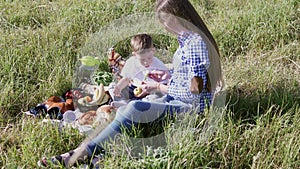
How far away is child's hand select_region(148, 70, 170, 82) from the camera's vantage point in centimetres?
289

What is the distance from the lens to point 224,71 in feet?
9.98

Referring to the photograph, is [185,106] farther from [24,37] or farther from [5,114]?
[24,37]

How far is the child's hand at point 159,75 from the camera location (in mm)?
2895

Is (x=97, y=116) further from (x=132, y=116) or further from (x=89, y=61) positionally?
(x=89, y=61)

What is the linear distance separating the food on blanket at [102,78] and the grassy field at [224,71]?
0.51 feet

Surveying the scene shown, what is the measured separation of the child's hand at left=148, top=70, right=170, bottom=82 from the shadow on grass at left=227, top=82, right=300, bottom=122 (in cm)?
41

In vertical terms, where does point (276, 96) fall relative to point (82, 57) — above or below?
below

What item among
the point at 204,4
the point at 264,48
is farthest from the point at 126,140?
the point at 204,4

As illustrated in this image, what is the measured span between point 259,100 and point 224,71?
43 cm

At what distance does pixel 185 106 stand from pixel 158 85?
0.27 m

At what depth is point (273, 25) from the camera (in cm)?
338

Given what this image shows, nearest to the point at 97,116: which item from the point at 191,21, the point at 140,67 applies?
the point at 140,67

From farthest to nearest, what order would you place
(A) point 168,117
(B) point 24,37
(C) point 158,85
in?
(B) point 24,37, (C) point 158,85, (A) point 168,117

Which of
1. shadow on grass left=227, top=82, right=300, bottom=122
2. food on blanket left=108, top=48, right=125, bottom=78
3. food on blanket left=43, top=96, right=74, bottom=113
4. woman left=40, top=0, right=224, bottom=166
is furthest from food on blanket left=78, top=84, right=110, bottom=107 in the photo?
shadow on grass left=227, top=82, right=300, bottom=122
